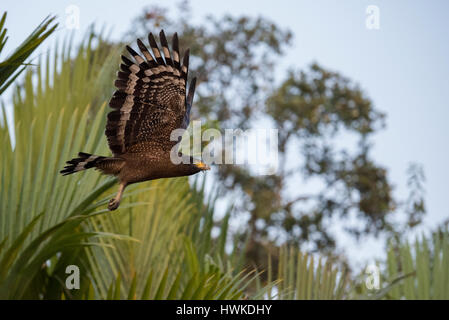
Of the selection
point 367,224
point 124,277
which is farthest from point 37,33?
point 367,224

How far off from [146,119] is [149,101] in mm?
71

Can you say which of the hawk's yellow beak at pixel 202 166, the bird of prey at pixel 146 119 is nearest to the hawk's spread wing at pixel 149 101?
the bird of prey at pixel 146 119

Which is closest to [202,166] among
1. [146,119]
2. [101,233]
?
[146,119]

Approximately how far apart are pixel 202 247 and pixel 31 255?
1424mm

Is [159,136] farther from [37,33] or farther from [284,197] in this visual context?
[284,197]

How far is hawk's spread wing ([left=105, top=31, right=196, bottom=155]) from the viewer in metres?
1.38

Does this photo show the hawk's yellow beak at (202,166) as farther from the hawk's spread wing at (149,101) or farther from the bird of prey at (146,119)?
the hawk's spread wing at (149,101)

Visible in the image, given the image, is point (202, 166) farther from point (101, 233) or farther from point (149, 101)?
point (101, 233)

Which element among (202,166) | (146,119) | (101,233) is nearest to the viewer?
(202,166)

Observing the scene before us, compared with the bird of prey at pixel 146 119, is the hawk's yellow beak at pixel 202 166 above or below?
below

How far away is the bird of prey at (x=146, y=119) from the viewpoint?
4.11 ft

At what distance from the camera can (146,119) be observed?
4.83ft
